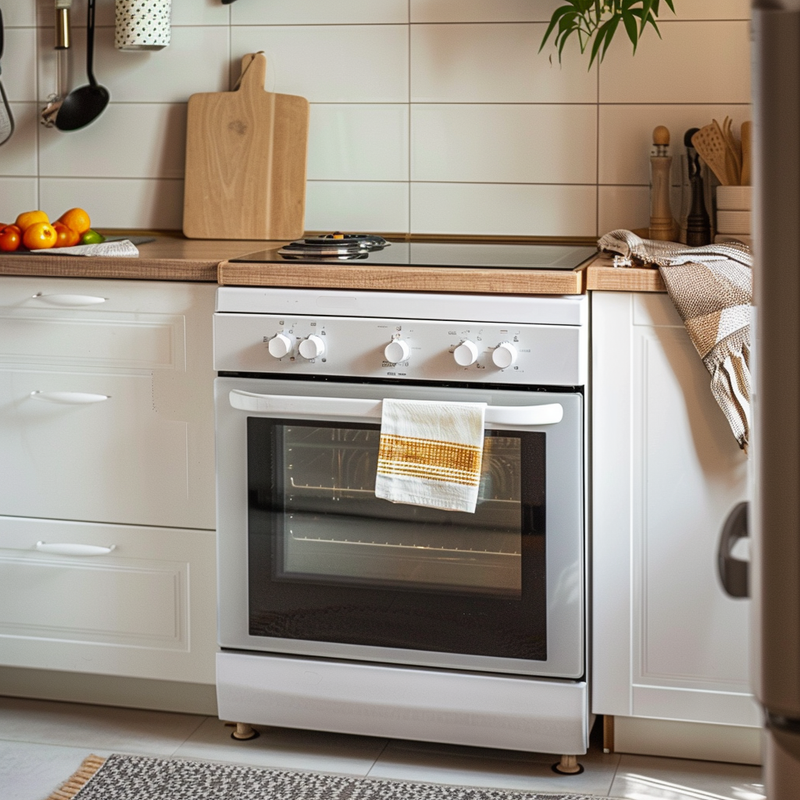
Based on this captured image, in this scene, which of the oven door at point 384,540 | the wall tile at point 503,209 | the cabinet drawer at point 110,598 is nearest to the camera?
the oven door at point 384,540

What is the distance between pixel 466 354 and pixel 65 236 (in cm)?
98

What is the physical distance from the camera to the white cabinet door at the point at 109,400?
2033mm

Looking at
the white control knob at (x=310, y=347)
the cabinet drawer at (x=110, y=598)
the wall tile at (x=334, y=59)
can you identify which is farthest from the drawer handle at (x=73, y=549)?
the wall tile at (x=334, y=59)

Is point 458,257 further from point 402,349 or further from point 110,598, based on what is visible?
point 110,598

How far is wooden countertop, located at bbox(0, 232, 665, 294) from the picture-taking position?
72.7 inches

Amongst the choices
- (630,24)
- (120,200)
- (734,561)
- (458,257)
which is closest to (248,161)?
(120,200)

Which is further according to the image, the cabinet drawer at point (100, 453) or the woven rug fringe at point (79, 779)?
the cabinet drawer at point (100, 453)

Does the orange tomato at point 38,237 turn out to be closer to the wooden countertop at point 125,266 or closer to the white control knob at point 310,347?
the wooden countertop at point 125,266

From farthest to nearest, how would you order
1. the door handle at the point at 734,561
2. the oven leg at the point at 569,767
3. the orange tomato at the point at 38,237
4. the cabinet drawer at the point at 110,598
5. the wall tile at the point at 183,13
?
the wall tile at the point at 183,13 < the orange tomato at the point at 38,237 < the cabinet drawer at the point at 110,598 < the oven leg at the point at 569,767 < the door handle at the point at 734,561

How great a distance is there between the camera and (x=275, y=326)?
1944mm

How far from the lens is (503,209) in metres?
2.48

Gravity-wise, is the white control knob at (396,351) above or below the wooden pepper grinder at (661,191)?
below

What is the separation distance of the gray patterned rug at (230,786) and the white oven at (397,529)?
0.10 metres

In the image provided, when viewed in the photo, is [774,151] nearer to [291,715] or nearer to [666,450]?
[666,450]
